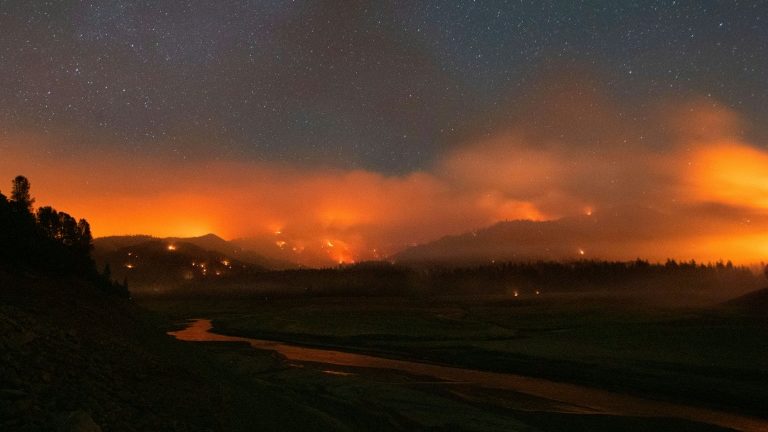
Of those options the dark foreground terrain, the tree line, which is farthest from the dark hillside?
the tree line

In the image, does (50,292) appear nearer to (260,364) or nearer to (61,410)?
(260,364)

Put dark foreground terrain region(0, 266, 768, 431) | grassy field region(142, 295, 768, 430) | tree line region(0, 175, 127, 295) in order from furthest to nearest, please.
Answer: tree line region(0, 175, 127, 295), grassy field region(142, 295, 768, 430), dark foreground terrain region(0, 266, 768, 431)

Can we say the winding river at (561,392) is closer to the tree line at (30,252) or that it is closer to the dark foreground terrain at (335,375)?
the dark foreground terrain at (335,375)

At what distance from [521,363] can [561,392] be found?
39.0 ft

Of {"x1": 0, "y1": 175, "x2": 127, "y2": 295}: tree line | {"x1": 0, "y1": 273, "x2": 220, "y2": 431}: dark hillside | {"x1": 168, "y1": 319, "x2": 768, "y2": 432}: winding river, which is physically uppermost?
{"x1": 0, "y1": 175, "x2": 127, "y2": 295}: tree line

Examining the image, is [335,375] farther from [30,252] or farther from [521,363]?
[30,252]

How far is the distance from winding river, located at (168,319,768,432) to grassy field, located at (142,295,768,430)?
184 centimetres

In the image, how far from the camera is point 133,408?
47.9 ft

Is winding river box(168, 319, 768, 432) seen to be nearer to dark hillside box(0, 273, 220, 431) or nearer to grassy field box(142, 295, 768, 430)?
grassy field box(142, 295, 768, 430)

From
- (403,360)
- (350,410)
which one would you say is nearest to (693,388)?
(403,360)

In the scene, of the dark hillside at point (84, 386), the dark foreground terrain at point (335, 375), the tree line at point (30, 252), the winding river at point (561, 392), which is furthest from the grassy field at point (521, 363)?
the tree line at point (30, 252)

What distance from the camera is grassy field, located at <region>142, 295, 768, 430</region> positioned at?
26266mm

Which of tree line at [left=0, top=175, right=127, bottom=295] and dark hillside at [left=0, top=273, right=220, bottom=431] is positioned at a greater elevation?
tree line at [left=0, top=175, right=127, bottom=295]

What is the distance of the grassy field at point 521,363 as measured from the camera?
26266 millimetres
